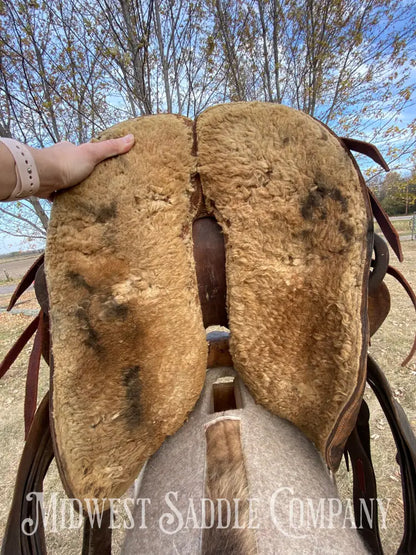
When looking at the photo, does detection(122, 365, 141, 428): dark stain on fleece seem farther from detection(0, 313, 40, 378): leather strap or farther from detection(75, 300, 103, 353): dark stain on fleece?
detection(0, 313, 40, 378): leather strap

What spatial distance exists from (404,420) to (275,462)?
30cm

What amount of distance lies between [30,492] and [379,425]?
74.2 inches

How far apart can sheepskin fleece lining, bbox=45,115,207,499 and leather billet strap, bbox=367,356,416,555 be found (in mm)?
418

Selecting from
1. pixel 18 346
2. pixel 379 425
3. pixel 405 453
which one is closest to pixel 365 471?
pixel 405 453

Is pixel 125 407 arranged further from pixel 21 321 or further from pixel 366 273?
pixel 21 321

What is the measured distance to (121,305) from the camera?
464mm

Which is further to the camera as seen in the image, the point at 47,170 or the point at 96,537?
the point at 96,537

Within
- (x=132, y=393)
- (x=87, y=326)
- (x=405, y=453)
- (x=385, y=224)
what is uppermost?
(x=385, y=224)

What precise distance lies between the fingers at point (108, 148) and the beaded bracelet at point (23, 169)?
3.7 inches

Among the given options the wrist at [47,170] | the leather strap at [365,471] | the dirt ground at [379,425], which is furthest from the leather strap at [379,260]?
the dirt ground at [379,425]

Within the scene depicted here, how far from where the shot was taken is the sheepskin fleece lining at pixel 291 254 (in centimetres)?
46

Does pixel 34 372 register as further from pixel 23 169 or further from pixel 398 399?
pixel 398 399

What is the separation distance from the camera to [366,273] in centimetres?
46

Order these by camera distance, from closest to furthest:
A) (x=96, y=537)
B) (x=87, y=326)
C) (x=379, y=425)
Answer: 1. (x=87, y=326)
2. (x=96, y=537)
3. (x=379, y=425)
